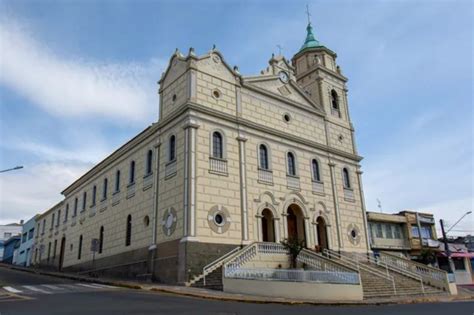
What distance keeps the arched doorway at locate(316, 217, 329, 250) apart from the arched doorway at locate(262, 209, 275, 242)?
13.3ft

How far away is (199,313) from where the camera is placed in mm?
10203

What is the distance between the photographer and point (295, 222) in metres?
25.7

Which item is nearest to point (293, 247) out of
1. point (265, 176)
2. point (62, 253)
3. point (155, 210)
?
point (265, 176)

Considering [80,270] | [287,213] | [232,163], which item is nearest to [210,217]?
[232,163]

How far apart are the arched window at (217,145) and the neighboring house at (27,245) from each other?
34.8m

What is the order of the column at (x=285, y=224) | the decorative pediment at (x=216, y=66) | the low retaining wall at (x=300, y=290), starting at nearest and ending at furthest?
the low retaining wall at (x=300, y=290)
the decorative pediment at (x=216, y=66)
the column at (x=285, y=224)

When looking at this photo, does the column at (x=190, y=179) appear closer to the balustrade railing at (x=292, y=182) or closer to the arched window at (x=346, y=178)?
the balustrade railing at (x=292, y=182)

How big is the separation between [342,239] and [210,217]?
35.3 ft

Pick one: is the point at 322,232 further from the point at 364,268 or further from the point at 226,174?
the point at 226,174

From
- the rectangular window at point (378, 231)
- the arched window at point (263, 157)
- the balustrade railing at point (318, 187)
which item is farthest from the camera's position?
the rectangular window at point (378, 231)

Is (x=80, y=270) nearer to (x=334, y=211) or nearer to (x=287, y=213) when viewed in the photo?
(x=287, y=213)

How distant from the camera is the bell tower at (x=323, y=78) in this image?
30.8 metres

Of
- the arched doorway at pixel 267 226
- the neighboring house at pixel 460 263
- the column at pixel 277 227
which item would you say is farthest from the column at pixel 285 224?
the neighboring house at pixel 460 263

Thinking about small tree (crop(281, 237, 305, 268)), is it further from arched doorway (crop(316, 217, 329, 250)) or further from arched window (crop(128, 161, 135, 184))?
arched window (crop(128, 161, 135, 184))
